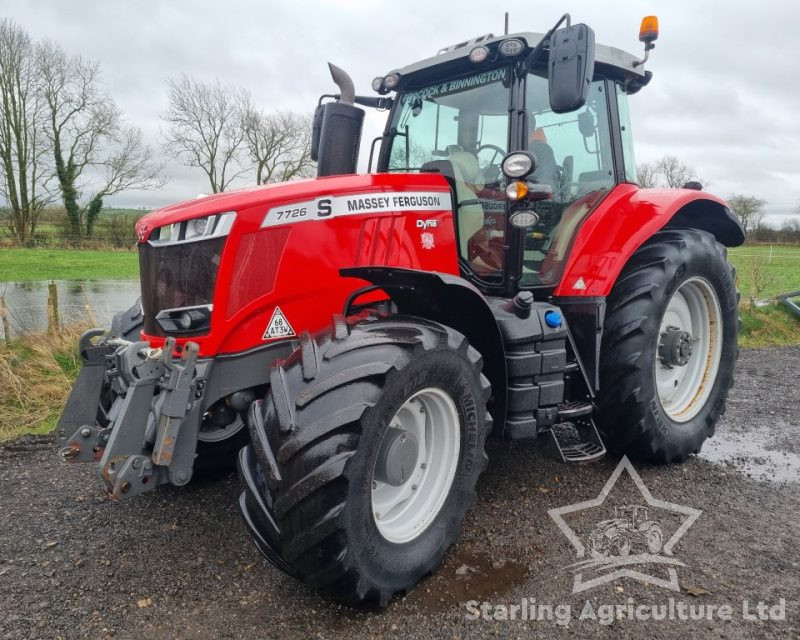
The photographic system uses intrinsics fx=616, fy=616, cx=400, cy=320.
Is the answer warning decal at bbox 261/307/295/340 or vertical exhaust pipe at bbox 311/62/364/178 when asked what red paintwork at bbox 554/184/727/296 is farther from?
warning decal at bbox 261/307/295/340

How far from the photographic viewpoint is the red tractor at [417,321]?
2207 mm

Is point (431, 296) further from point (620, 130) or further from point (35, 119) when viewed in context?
point (35, 119)

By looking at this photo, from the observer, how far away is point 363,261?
2.87 m

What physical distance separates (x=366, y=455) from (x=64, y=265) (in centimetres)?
2007

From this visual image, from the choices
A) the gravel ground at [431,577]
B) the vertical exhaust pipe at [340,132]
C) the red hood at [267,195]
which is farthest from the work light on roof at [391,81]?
the gravel ground at [431,577]

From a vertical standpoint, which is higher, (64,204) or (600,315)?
(64,204)

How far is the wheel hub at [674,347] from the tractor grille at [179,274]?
268 centimetres

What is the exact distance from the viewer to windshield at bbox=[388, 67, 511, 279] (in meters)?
3.26

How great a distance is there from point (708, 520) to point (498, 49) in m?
2.59

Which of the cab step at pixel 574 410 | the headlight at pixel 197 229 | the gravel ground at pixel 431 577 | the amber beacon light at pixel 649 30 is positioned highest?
the amber beacon light at pixel 649 30

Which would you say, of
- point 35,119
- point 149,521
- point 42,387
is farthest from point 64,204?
point 149,521

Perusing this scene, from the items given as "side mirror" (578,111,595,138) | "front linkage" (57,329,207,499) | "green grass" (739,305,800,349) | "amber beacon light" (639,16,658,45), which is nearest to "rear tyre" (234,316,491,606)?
"front linkage" (57,329,207,499)

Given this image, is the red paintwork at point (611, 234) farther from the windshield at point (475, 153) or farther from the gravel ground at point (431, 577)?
the gravel ground at point (431, 577)

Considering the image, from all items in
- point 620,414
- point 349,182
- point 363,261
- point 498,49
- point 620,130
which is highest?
point 498,49
